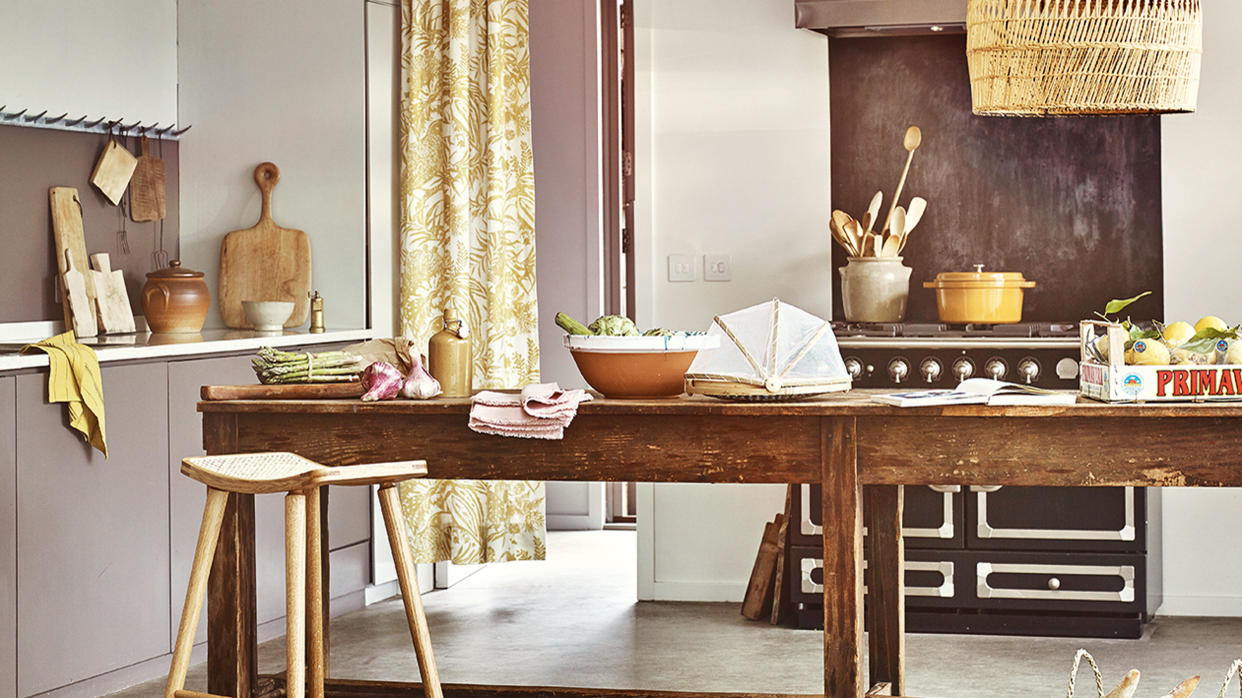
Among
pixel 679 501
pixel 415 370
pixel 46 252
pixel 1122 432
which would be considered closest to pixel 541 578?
pixel 679 501

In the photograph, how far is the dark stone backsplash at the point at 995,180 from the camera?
484cm

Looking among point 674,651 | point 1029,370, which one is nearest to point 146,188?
point 674,651

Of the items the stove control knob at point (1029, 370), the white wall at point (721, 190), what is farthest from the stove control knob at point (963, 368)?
the white wall at point (721, 190)

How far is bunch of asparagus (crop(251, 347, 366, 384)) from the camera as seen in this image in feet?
9.98

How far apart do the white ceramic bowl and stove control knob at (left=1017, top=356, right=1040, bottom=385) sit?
2.58 m

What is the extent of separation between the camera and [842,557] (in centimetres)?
277

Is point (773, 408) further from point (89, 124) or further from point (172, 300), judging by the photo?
point (89, 124)

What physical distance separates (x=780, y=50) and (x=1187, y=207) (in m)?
1.53

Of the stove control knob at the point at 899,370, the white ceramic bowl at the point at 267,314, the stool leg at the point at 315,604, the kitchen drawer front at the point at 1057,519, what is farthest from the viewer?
the white ceramic bowl at the point at 267,314

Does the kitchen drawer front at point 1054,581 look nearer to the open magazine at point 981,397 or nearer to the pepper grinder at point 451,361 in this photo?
the open magazine at point 981,397

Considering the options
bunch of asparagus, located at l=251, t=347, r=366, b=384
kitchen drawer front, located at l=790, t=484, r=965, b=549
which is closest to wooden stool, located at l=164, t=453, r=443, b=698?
bunch of asparagus, located at l=251, t=347, r=366, b=384

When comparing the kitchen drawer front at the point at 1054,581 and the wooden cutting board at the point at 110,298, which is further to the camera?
the wooden cutting board at the point at 110,298

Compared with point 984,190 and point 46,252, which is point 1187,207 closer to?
point 984,190

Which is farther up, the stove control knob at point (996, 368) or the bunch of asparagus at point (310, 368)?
the bunch of asparagus at point (310, 368)
